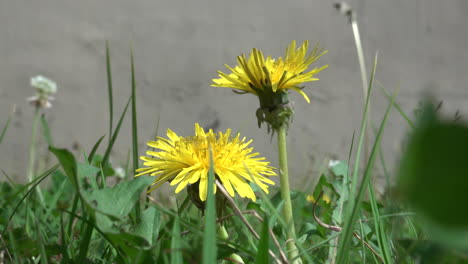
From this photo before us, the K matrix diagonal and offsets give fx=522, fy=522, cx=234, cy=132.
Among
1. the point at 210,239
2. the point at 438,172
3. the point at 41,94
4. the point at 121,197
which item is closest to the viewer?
the point at 438,172

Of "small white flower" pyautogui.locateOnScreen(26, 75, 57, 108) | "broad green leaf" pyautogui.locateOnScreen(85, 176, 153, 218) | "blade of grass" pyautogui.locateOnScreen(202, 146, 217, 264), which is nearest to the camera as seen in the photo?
"blade of grass" pyautogui.locateOnScreen(202, 146, 217, 264)

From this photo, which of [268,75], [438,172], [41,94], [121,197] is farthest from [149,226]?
[41,94]

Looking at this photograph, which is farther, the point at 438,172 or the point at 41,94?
the point at 41,94

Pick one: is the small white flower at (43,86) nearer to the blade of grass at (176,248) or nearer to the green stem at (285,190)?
the green stem at (285,190)

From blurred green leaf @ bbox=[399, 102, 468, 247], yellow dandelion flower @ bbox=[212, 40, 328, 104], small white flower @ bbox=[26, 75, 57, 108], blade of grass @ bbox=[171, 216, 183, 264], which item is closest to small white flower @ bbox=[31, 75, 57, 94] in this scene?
small white flower @ bbox=[26, 75, 57, 108]

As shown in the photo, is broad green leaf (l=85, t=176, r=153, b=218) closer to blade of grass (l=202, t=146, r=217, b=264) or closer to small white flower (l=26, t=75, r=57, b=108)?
blade of grass (l=202, t=146, r=217, b=264)

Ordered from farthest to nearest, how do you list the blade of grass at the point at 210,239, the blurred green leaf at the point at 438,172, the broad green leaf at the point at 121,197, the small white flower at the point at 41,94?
the small white flower at the point at 41,94 → the broad green leaf at the point at 121,197 → the blade of grass at the point at 210,239 → the blurred green leaf at the point at 438,172

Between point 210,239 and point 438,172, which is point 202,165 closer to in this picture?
point 210,239

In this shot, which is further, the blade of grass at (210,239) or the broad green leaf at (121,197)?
the broad green leaf at (121,197)

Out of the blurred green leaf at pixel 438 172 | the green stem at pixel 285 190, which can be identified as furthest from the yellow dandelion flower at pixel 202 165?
the blurred green leaf at pixel 438 172

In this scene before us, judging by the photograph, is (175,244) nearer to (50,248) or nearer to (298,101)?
(50,248)
